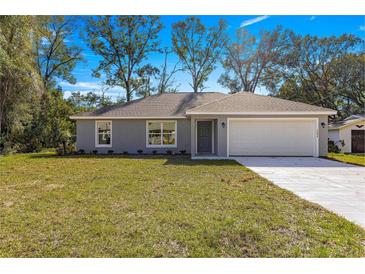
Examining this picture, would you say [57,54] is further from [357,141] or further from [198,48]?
[357,141]

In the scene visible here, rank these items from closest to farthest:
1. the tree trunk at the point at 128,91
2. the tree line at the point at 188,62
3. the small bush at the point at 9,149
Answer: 1. the small bush at the point at 9,149
2. the tree line at the point at 188,62
3. the tree trunk at the point at 128,91

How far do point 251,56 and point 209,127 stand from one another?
16.3 m

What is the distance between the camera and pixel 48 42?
77.4 ft

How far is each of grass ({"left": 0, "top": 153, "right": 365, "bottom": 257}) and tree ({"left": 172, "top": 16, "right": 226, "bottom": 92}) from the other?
21478 mm

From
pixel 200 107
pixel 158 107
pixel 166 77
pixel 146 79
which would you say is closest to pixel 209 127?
pixel 200 107

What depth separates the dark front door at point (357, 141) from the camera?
18000mm

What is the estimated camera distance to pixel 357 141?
18062 millimetres

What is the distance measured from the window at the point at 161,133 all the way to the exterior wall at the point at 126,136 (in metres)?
0.26

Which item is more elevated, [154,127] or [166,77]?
[166,77]

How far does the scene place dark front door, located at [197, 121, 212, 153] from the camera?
14914 mm

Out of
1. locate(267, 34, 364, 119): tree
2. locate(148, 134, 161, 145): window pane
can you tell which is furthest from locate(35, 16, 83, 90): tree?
locate(267, 34, 364, 119): tree

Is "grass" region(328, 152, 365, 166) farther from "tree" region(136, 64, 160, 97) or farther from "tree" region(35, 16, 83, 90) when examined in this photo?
"tree" region(35, 16, 83, 90)

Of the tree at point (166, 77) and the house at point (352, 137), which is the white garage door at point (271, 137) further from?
the tree at point (166, 77)

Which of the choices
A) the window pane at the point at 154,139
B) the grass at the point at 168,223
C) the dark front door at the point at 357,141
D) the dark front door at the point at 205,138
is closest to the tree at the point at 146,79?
the window pane at the point at 154,139
